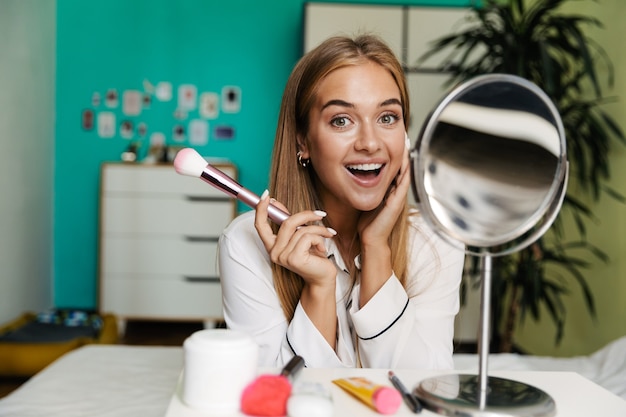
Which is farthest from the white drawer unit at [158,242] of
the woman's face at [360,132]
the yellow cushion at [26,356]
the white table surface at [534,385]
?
the white table surface at [534,385]

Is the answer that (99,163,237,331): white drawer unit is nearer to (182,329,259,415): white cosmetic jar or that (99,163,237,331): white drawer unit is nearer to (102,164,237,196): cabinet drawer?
(102,164,237,196): cabinet drawer

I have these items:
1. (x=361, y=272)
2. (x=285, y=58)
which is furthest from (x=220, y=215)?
(x=361, y=272)

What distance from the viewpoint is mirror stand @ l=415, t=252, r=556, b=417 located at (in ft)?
1.84

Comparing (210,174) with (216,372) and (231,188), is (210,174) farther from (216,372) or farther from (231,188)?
(216,372)

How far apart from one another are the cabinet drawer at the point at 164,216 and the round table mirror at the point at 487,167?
10.8ft

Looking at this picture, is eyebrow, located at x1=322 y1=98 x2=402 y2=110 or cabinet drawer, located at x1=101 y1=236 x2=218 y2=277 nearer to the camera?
eyebrow, located at x1=322 y1=98 x2=402 y2=110

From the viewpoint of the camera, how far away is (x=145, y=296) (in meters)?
3.93

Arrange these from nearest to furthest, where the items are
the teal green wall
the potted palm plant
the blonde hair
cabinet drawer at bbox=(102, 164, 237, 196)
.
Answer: the blonde hair
the potted palm plant
cabinet drawer at bbox=(102, 164, 237, 196)
the teal green wall

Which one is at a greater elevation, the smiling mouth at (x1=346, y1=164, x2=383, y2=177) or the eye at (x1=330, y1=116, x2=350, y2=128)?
the eye at (x1=330, y1=116, x2=350, y2=128)

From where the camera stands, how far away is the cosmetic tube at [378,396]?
56 centimetres

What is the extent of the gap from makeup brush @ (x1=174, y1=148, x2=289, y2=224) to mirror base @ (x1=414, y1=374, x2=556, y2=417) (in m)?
0.40

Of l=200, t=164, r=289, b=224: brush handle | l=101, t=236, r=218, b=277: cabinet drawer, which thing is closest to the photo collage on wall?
l=101, t=236, r=218, b=277: cabinet drawer

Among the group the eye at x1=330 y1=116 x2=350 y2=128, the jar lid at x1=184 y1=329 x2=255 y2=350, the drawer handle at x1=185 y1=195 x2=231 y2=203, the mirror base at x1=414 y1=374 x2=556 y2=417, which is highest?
the eye at x1=330 y1=116 x2=350 y2=128

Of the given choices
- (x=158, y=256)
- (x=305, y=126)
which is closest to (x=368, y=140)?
(x=305, y=126)
